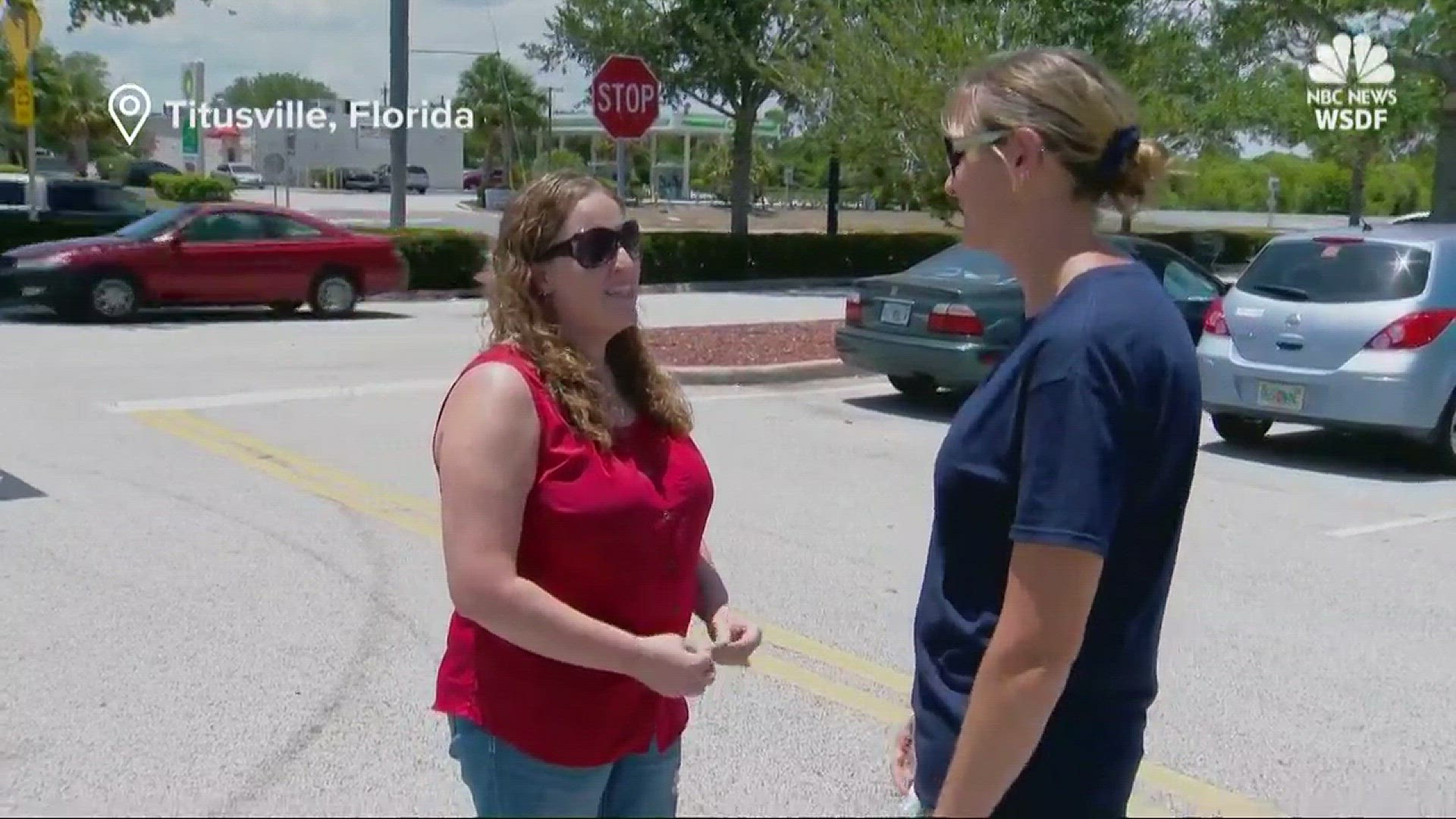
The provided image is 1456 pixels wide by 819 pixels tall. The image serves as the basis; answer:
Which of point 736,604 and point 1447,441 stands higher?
point 1447,441

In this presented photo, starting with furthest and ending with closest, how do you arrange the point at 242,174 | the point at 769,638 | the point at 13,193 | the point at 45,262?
the point at 242,174 → the point at 13,193 → the point at 45,262 → the point at 769,638

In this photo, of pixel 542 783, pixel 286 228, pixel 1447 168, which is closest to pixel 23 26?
pixel 286 228

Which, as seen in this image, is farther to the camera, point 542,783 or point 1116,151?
point 542,783

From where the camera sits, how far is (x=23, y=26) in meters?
19.7

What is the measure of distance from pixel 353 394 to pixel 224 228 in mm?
7004

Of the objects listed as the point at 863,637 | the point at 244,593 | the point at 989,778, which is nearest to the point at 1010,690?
the point at 989,778

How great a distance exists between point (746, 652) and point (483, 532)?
0.58 m

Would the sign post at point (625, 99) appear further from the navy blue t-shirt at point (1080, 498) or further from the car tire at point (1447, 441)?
the navy blue t-shirt at point (1080, 498)

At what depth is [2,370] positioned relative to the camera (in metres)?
13.4

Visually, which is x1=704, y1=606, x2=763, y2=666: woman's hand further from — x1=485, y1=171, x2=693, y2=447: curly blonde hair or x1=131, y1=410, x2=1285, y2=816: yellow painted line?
x1=131, y1=410, x2=1285, y2=816: yellow painted line

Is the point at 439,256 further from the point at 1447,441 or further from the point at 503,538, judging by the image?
the point at 503,538

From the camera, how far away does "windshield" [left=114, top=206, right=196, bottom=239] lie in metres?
18.3

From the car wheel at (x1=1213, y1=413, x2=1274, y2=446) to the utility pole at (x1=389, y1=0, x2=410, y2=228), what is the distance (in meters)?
16.2

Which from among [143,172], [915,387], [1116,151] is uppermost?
[143,172]
